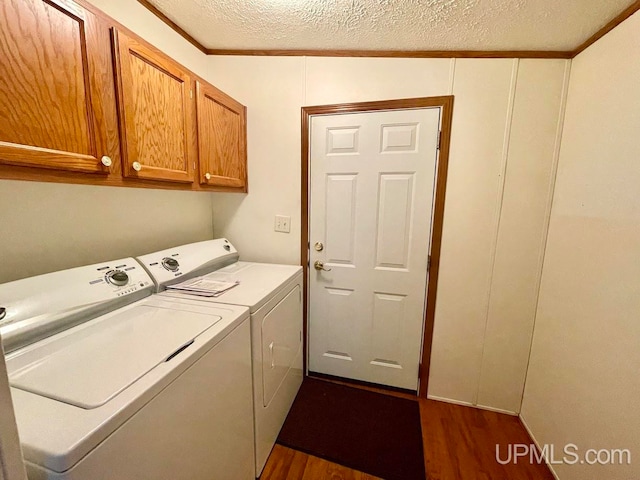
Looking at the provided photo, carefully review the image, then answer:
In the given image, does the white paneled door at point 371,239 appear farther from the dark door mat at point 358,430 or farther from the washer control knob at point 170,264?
the washer control knob at point 170,264

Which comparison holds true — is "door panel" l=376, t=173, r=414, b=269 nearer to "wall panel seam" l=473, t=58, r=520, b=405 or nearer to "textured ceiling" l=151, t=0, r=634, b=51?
"wall panel seam" l=473, t=58, r=520, b=405

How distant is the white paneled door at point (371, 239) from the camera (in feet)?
5.59

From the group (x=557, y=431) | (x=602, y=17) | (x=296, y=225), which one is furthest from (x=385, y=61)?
(x=557, y=431)

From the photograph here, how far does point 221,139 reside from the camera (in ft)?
5.32

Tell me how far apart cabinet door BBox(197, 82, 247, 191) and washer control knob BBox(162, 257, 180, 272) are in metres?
0.48

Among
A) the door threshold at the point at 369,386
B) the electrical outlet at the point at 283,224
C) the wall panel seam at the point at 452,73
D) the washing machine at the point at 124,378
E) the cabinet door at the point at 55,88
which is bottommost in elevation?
the door threshold at the point at 369,386

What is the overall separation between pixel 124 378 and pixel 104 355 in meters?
0.17

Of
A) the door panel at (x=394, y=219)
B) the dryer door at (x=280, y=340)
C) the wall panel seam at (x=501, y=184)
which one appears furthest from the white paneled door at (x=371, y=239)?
the wall panel seam at (x=501, y=184)

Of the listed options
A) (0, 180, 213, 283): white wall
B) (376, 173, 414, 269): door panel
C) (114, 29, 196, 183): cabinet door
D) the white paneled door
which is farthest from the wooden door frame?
(0, 180, 213, 283): white wall

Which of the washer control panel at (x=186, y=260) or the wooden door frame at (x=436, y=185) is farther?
the wooden door frame at (x=436, y=185)

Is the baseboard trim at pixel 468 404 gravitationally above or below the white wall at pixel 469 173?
below

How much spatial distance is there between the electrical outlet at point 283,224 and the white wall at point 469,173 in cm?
4

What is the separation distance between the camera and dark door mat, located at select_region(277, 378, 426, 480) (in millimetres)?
1435

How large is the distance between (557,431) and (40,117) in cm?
265
